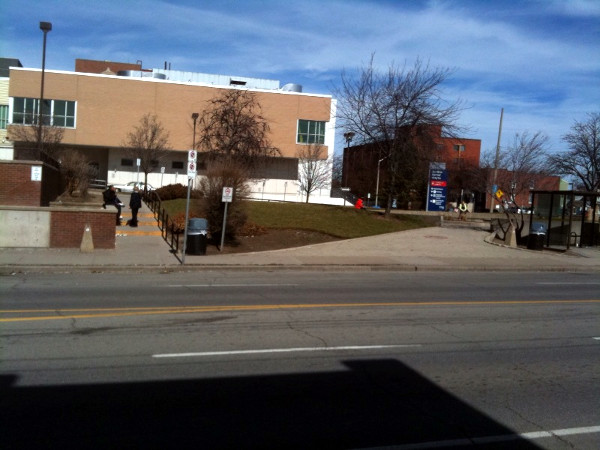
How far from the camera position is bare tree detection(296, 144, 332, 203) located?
194 feet

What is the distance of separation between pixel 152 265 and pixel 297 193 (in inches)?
1825

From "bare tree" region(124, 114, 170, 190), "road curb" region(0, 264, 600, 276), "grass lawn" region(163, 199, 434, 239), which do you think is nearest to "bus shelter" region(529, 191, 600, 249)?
"grass lawn" region(163, 199, 434, 239)

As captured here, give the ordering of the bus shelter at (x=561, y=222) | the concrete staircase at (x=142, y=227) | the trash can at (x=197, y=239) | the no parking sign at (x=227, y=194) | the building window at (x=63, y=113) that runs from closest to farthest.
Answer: the no parking sign at (x=227, y=194) < the trash can at (x=197, y=239) < the concrete staircase at (x=142, y=227) < the bus shelter at (x=561, y=222) < the building window at (x=63, y=113)

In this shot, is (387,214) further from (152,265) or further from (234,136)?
(152,265)

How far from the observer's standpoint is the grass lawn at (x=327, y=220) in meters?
27.6

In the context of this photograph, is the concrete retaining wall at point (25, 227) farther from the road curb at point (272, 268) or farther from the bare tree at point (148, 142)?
the bare tree at point (148, 142)

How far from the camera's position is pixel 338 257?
2111 centimetres

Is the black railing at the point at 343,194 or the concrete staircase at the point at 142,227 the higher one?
the black railing at the point at 343,194

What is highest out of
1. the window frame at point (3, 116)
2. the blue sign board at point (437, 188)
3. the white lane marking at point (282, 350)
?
the window frame at point (3, 116)

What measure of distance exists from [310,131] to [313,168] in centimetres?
432

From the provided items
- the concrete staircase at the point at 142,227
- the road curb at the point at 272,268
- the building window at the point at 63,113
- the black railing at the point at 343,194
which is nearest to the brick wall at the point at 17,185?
the concrete staircase at the point at 142,227

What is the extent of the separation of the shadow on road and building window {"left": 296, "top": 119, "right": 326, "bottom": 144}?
5530 centimetres

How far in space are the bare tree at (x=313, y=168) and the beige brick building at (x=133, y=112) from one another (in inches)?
47.8

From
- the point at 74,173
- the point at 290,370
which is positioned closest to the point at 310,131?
the point at 74,173
